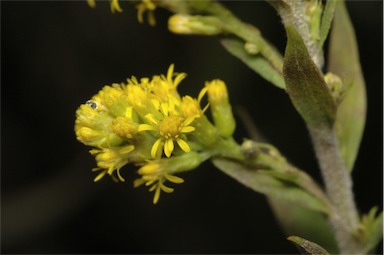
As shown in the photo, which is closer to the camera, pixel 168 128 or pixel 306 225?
pixel 168 128

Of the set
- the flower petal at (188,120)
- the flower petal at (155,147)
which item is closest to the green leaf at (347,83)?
the flower petal at (188,120)

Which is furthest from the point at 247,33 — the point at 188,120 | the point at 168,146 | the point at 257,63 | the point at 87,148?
the point at 87,148

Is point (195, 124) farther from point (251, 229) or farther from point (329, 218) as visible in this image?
point (251, 229)

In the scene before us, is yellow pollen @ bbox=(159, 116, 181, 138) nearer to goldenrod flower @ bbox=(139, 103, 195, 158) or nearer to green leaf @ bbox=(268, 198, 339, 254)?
goldenrod flower @ bbox=(139, 103, 195, 158)

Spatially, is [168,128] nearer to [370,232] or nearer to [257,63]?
[257,63]

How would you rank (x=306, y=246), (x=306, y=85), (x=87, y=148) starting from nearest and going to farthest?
(x=306, y=246) < (x=306, y=85) < (x=87, y=148)

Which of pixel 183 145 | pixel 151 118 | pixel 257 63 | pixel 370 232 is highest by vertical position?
pixel 257 63

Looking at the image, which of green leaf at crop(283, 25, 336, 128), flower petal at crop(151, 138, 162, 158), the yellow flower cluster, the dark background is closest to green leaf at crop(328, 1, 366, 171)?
green leaf at crop(283, 25, 336, 128)

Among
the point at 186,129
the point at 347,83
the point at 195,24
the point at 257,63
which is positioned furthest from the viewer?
the point at 347,83
